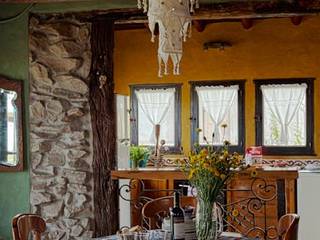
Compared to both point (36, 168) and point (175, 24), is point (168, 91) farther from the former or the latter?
point (175, 24)

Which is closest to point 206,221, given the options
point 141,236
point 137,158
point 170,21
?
point 141,236

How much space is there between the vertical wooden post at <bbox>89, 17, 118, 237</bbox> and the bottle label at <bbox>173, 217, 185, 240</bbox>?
2.21 m

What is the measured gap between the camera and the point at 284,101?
7.75 metres

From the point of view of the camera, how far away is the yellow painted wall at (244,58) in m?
7.70

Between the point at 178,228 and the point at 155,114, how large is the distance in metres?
5.73

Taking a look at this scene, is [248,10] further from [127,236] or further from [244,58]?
[244,58]

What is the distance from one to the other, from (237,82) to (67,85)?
12.2 feet

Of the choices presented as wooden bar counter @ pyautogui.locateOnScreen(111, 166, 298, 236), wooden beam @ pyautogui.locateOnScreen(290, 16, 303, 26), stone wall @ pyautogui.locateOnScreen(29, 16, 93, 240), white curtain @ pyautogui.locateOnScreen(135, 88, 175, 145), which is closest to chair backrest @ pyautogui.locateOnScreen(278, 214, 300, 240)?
wooden bar counter @ pyautogui.locateOnScreen(111, 166, 298, 236)

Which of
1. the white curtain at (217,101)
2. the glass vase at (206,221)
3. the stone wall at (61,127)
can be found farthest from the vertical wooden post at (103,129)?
the white curtain at (217,101)

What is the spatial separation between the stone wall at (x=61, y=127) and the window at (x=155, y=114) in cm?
346

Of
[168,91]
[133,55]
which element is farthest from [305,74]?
[133,55]

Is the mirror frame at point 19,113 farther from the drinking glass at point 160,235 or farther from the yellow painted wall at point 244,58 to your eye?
the yellow painted wall at point 244,58

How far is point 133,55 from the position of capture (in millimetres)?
8430

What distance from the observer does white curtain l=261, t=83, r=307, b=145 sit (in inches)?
303
